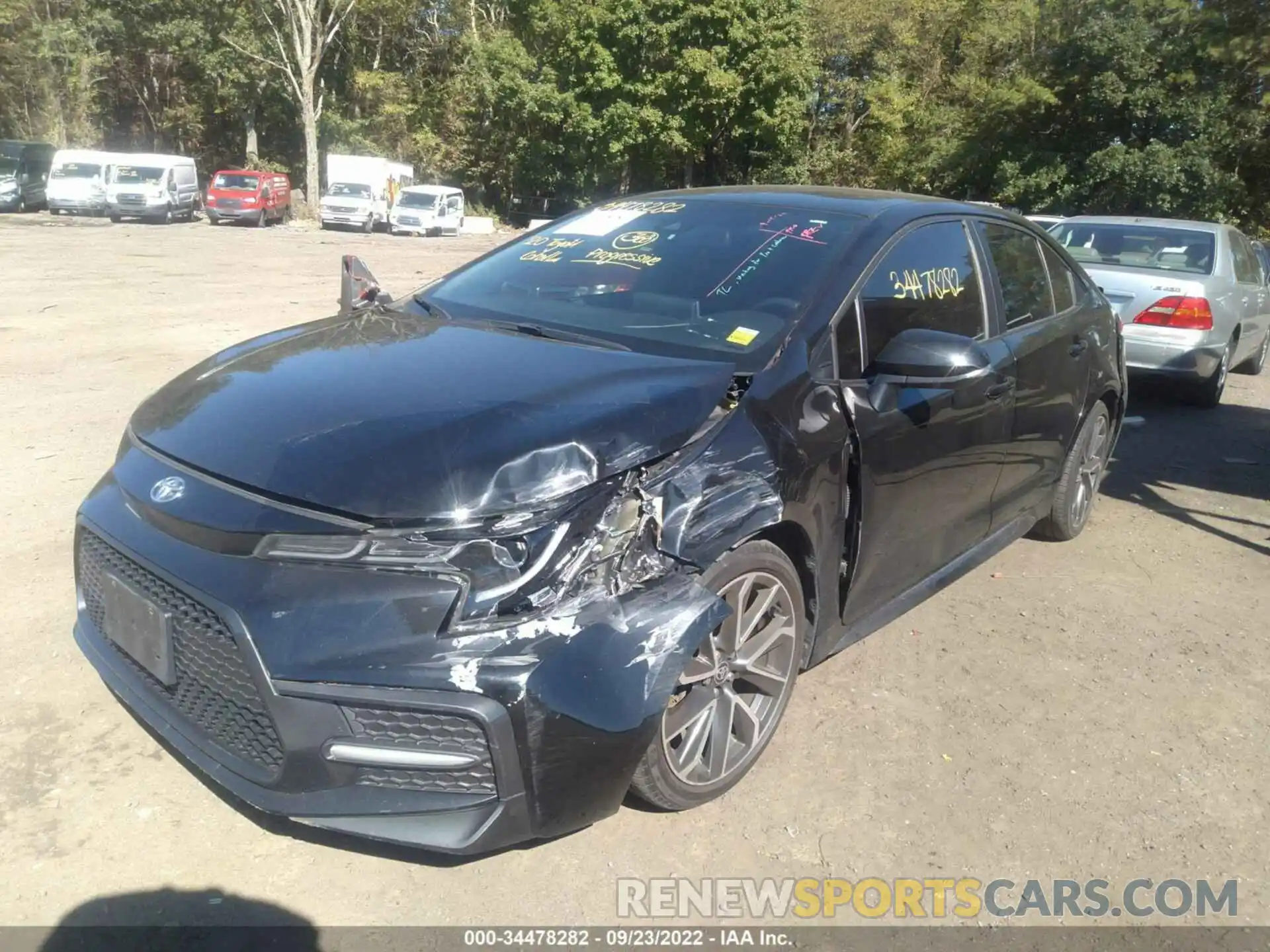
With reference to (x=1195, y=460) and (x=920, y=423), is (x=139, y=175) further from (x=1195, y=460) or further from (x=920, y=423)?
(x=920, y=423)

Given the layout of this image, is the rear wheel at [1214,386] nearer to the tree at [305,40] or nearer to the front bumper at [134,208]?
the front bumper at [134,208]

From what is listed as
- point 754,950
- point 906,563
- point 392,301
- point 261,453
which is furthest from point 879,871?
point 392,301

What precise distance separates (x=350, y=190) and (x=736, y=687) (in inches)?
1413

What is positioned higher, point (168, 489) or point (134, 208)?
point (134, 208)

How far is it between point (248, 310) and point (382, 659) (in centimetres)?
1104

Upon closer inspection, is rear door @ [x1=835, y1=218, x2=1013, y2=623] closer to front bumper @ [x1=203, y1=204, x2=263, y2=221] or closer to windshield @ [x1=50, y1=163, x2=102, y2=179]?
front bumper @ [x1=203, y1=204, x2=263, y2=221]

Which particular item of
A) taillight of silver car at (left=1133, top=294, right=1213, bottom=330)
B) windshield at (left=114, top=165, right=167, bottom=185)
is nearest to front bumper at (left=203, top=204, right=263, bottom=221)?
windshield at (left=114, top=165, right=167, bottom=185)

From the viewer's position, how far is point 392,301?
4.26 m

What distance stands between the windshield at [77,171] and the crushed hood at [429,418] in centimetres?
3489

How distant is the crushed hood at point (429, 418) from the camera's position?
8.15 ft

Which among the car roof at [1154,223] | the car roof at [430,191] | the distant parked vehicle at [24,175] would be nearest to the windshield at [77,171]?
the distant parked vehicle at [24,175]

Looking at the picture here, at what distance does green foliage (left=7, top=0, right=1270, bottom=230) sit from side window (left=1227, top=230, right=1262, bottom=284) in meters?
15.3

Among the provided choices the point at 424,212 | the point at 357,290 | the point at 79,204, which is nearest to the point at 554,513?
the point at 357,290

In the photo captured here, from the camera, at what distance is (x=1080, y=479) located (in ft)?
17.5
